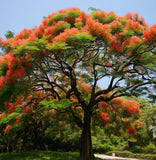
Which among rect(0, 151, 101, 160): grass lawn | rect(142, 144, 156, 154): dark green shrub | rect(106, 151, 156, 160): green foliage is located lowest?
rect(106, 151, 156, 160): green foliage

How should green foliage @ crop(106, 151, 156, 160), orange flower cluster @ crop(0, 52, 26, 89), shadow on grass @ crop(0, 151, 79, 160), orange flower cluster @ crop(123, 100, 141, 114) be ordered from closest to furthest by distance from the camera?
1. orange flower cluster @ crop(0, 52, 26, 89)
2. shadow on grass @ crop(0, 151, 79, 160)
3. orange flower cluster @ crop(123, 100, 141, 114)
4. green foliage @ crop(106, 151, 156, 160)

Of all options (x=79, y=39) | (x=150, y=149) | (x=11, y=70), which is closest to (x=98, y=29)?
(x=79, y=39)

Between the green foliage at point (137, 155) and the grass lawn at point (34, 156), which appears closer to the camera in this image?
the grass lawn at point (34, 156)

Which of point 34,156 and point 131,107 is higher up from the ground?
point 131,107

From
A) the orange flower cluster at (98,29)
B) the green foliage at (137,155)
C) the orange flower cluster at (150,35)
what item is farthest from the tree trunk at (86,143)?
the green foliage at (137,155)

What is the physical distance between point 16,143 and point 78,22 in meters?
18.0

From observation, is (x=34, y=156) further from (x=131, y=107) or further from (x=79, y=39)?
(x=79, y=39)

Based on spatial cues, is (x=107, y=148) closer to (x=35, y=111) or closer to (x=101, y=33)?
(x=35, y=111)

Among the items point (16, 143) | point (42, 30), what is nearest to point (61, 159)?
point (42, 30)

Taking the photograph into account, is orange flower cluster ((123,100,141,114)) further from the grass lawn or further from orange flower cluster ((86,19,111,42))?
orange flower cluster ((86,19,111,42))

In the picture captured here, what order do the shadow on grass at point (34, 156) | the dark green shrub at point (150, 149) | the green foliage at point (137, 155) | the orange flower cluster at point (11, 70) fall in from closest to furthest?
the orange flower cluster at point (11, 70), the shadow on grass at point (34, 156), the green foliage at point (137, 155), the dark green shrub at point (150, 149)

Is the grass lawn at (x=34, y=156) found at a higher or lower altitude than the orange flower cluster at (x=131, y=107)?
lower

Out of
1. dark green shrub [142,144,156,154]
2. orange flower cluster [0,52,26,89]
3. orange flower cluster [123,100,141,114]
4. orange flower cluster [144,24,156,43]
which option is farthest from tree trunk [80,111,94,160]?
dark green shrub [142,144,156,154]

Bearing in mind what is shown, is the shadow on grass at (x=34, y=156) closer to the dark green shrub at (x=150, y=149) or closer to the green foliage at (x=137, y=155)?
the green foliage at (x=137, y=155)
